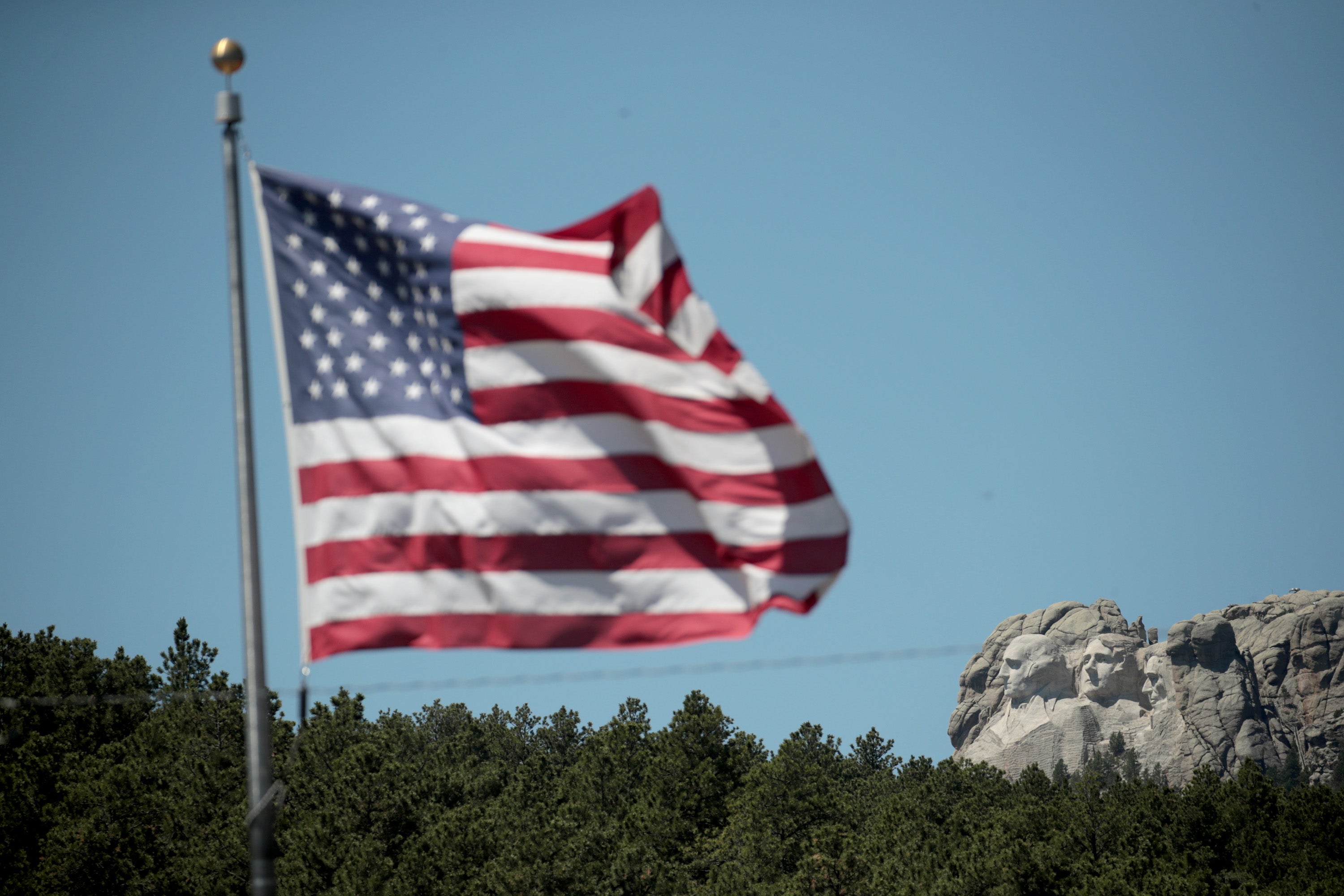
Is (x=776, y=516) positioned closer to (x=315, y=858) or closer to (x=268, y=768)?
(x=268, y=768)

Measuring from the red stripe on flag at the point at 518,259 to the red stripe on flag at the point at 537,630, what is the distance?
2303 millimetres

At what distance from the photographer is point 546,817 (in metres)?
54.1

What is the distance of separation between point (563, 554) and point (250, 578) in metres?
2.12

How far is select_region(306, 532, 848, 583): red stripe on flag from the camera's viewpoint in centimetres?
978

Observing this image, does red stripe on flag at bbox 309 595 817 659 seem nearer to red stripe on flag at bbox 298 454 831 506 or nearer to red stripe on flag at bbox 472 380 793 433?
red stripe on flag at bbox 298 454 831 506

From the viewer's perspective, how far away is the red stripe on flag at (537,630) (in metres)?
9.70

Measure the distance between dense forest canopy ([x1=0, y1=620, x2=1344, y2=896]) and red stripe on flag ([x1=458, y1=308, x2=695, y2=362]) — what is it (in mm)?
30847

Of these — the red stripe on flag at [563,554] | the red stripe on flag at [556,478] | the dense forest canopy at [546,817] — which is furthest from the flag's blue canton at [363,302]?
the dense forest canopy at [546,817]

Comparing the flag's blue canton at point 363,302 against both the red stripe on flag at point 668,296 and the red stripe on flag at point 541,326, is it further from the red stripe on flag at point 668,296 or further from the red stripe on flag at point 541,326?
the red stripe on flag at point 668,296

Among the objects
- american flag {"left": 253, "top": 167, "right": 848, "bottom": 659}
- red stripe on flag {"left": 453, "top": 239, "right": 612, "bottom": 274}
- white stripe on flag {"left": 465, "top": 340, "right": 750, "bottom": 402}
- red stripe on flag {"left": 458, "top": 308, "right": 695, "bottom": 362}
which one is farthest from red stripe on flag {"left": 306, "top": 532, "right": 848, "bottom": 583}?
red stripe on flag {"left": 453, "top": 239, "right": 612, "bottom": 274}

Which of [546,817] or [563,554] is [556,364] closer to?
[563,554]

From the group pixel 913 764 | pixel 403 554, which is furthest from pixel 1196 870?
pixel 403 554

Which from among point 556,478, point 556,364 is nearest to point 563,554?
point 556,478

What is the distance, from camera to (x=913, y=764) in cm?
11306
